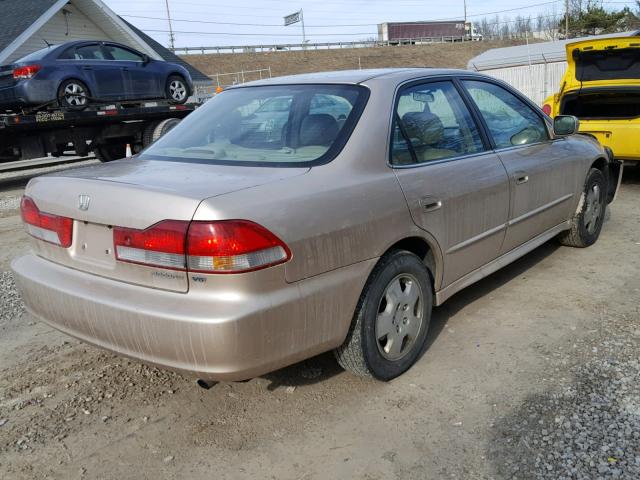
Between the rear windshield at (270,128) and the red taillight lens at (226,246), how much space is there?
1.96 feet

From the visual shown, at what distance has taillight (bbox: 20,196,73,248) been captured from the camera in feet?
9.11

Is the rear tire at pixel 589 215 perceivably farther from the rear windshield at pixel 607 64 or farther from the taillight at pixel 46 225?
the taillight at pixel 46 225

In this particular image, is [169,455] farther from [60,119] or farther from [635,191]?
[60,119]

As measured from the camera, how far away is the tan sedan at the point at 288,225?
7.74 feet

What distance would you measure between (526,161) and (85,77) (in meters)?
9.66

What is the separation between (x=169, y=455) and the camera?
8.59ft

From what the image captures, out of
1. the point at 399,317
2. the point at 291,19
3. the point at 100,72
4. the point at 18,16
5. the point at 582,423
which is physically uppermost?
the point at 291,19

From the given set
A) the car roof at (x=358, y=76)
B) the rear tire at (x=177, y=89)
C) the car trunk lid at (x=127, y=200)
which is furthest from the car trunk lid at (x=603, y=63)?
the rear tire at (x=177, y=89)

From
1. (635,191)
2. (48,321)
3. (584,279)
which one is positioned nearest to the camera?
(48,321)

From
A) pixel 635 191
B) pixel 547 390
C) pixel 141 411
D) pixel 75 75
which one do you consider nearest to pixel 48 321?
pixel 141 411

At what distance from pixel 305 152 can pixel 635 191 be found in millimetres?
6307

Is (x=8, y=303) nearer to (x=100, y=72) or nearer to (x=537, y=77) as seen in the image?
(x=100, y=72)

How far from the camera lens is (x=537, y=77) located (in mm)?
19719

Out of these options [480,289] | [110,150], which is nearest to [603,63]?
[480,289]
